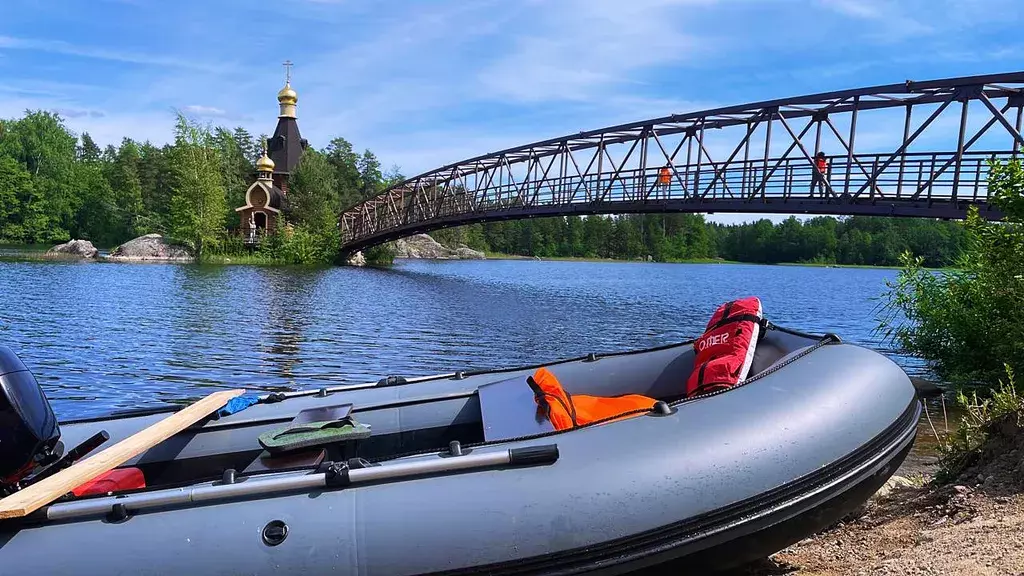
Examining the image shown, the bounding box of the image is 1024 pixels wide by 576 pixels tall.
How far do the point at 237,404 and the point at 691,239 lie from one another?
408 feet

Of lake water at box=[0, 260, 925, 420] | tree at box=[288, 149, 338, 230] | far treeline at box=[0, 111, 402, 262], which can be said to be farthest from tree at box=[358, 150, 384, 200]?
lake water at box=[0, 260, 925, 420]

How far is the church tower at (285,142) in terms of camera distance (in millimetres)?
62938

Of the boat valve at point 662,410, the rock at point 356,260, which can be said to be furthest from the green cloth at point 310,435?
the rock at point 356,260

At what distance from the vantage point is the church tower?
6294 centimetres

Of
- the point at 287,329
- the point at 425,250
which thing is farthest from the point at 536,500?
the point at 425,250

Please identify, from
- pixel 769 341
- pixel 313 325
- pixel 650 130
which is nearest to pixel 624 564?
pixel 769 341

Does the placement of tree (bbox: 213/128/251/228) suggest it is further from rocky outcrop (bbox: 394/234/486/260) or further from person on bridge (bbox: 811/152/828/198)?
person on bridge (bbox: 811/152/828/198)

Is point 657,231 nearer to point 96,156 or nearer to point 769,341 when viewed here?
point 96,156

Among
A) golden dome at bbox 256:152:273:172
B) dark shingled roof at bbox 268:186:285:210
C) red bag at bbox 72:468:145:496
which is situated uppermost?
golden dome at bbox 256:152:273:172

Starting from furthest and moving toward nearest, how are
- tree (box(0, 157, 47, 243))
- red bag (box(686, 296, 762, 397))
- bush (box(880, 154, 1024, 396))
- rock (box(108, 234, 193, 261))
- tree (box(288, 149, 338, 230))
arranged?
tree (box(0, 157, 47, 243)), tree (box(288, 149, 338, 230)), rock (box(108, 234, 193, 261)), bush (box(880, 154, 1024, 396)), red bag (box(686, 296, 762, 397))

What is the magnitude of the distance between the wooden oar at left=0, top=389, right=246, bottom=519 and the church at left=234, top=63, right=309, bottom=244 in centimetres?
4846

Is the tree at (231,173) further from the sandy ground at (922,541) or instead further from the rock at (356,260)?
the sandy ground at (922,541)

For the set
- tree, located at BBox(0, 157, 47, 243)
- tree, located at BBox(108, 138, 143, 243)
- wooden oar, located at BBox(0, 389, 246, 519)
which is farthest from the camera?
tree, located at BBox(108, 138, 143, 243)

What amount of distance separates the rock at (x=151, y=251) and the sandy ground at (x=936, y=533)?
46.6 metres
